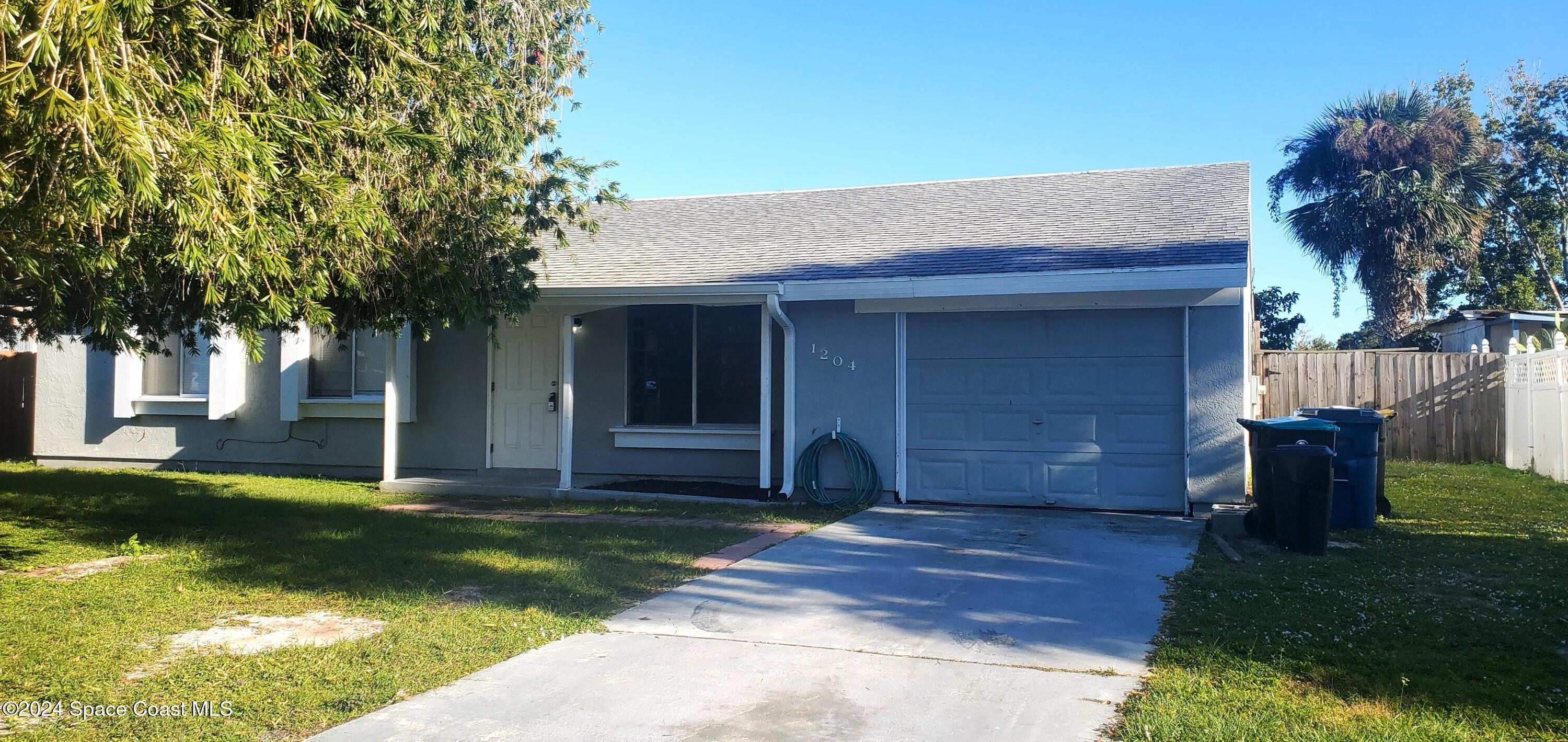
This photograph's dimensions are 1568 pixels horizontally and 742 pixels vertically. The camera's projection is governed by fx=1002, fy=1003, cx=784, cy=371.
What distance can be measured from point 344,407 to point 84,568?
6252mm

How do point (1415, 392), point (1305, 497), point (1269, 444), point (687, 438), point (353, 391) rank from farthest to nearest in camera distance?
1. point (1415, 392)
2. point (353, 391)
3. point (687, 438)
4. point (1269, 444)
5. point (1305, 497)

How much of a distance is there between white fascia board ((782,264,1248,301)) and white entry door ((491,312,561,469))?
388 cm

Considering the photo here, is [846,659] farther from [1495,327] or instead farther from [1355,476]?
[1495,327]

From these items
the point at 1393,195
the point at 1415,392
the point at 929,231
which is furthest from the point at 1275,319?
the point at 929,231

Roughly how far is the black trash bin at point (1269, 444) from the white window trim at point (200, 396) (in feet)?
41.0

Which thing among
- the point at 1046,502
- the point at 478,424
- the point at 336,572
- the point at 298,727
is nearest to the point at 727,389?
the point at 478,424

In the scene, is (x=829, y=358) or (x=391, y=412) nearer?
(x=829, y=358)

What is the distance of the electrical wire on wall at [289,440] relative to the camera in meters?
13.7

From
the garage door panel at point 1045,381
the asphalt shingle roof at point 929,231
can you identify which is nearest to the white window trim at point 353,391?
the asphalt shingle roof at point 929,231

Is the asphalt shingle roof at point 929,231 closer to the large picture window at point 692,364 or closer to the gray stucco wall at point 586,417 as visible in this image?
the gray stucco wall at point 586,417

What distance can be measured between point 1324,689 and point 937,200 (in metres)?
9.63

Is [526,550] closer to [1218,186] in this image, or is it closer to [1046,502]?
[1046,502]

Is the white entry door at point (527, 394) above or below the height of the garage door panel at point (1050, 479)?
above

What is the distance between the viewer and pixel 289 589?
650 cm
